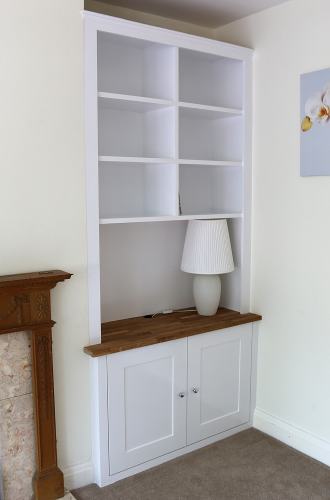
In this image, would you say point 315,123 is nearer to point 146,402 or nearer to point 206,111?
point 206,111

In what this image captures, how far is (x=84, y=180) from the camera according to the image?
236 centimetres

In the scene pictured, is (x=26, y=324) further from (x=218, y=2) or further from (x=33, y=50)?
(x=218, y=2)

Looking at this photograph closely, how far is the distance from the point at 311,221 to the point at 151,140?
98 cm

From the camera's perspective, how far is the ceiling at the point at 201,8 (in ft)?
8.76

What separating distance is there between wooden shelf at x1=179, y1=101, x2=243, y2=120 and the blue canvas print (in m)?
0.42

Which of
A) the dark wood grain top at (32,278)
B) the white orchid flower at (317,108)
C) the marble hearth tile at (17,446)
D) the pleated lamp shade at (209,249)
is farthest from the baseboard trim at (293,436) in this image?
the white orchid flower at (317,108)

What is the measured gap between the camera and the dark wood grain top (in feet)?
6.79

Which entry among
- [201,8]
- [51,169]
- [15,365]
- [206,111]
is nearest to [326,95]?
[206,111]

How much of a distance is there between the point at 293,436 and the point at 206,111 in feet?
6.23

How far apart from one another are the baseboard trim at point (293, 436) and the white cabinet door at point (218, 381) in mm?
95

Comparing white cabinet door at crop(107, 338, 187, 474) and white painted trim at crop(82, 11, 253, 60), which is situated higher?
white painted trim at crop(82, 11, 253, 60)

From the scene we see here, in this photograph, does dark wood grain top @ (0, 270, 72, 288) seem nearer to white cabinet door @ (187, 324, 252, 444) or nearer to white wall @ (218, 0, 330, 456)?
white cabinet door @ (187, 324, 252, 444)

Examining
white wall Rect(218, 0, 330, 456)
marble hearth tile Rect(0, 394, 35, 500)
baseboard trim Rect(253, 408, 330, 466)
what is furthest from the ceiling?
baseboard trim Rect(253, 408, 330, 466)

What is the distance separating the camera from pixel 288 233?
2789mm
